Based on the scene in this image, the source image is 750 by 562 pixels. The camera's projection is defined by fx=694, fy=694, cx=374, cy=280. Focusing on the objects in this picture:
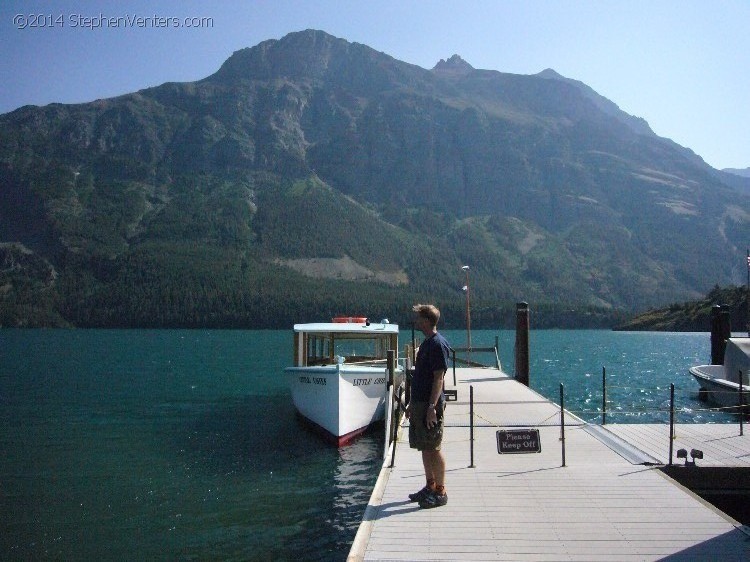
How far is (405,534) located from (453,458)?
15.3ft

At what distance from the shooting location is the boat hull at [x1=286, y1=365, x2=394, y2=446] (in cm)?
2116

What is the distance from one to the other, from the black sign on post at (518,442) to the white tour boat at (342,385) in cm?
806

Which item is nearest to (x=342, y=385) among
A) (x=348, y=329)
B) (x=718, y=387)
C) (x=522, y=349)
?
(x=348, y=329)

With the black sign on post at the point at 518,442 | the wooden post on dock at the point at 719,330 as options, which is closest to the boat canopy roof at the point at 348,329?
the black sign on post at the point at 518,442

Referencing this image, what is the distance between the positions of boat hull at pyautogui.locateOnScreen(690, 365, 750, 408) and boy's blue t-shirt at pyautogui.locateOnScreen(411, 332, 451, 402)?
20693 mm

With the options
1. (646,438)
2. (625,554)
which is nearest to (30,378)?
(646,438)

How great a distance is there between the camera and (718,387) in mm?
30078

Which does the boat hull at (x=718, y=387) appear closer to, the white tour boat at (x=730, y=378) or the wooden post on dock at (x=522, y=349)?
the white tour boat at (x=730, y=378)

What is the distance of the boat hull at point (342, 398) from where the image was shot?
21.2 metres

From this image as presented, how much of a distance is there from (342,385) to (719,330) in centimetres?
2369

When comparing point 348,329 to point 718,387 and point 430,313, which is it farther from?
point 718,387

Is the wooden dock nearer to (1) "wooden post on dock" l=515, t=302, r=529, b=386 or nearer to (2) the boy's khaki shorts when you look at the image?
(2) the boy's khaki shorts

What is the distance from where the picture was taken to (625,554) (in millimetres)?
7777

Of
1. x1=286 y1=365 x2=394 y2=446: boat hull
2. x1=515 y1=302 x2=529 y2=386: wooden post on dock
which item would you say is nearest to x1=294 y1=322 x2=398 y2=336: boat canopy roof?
x1=286 y1=365 x2=394 y2=446: boat hull
